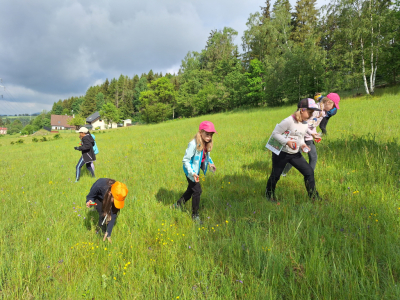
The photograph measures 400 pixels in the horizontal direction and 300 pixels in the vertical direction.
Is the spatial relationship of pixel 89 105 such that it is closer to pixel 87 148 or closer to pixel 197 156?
pixel 87 148

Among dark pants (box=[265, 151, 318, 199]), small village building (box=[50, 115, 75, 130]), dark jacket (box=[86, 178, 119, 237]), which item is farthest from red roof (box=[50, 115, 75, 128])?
dark pants (box=[265, 151, 318, 199])

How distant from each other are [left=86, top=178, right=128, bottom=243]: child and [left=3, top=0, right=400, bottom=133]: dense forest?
2530cm

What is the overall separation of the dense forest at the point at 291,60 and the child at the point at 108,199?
2530 centimetres

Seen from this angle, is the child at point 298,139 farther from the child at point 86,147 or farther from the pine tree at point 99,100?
the pine tree at point 99,100

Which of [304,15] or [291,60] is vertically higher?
[304,15]

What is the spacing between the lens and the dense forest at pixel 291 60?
19.0 m

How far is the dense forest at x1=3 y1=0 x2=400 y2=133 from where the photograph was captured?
1905 cm

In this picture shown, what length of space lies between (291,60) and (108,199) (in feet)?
99.6

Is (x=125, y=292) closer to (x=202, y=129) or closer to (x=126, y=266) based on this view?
(x=126, y=266)

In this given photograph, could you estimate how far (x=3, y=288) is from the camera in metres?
2.09

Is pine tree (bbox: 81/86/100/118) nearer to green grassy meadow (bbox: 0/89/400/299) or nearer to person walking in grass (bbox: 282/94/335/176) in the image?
green grassy meadow (bbox: 0/89/400/299)

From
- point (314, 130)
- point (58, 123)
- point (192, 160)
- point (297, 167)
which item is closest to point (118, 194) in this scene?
point (192, 160)

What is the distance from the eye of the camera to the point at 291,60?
1035 inches

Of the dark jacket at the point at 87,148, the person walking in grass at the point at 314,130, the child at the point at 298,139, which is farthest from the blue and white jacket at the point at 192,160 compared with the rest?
the dark jacket at the point at 87,148
